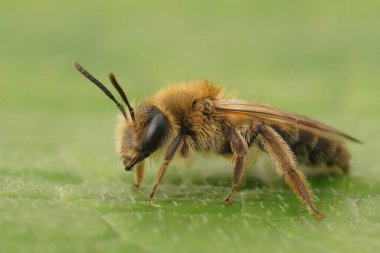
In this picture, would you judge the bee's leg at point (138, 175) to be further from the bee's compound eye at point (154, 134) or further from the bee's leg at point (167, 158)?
the bee's leg at point (167, 158)

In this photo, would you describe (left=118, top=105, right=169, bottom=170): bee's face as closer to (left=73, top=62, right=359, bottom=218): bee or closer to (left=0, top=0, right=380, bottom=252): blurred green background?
(left=73, top=62, right=359, bottom=218): bee

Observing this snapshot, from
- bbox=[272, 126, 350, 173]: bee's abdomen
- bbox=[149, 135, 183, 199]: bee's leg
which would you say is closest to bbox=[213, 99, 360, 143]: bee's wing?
bbox=[272, 126, 350, 173]: bee's abdomen

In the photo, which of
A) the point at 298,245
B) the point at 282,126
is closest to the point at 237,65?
the point at 282,126

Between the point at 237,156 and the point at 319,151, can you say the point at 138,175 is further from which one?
the point at 319,151

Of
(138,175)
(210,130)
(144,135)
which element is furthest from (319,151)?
(144,135)

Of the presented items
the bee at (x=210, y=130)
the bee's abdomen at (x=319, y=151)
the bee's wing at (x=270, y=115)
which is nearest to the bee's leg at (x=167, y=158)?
the bee at (x=210, y=130)

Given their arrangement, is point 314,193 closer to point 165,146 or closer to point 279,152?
point 279,152

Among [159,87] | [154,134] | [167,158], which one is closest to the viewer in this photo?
[167,158]
